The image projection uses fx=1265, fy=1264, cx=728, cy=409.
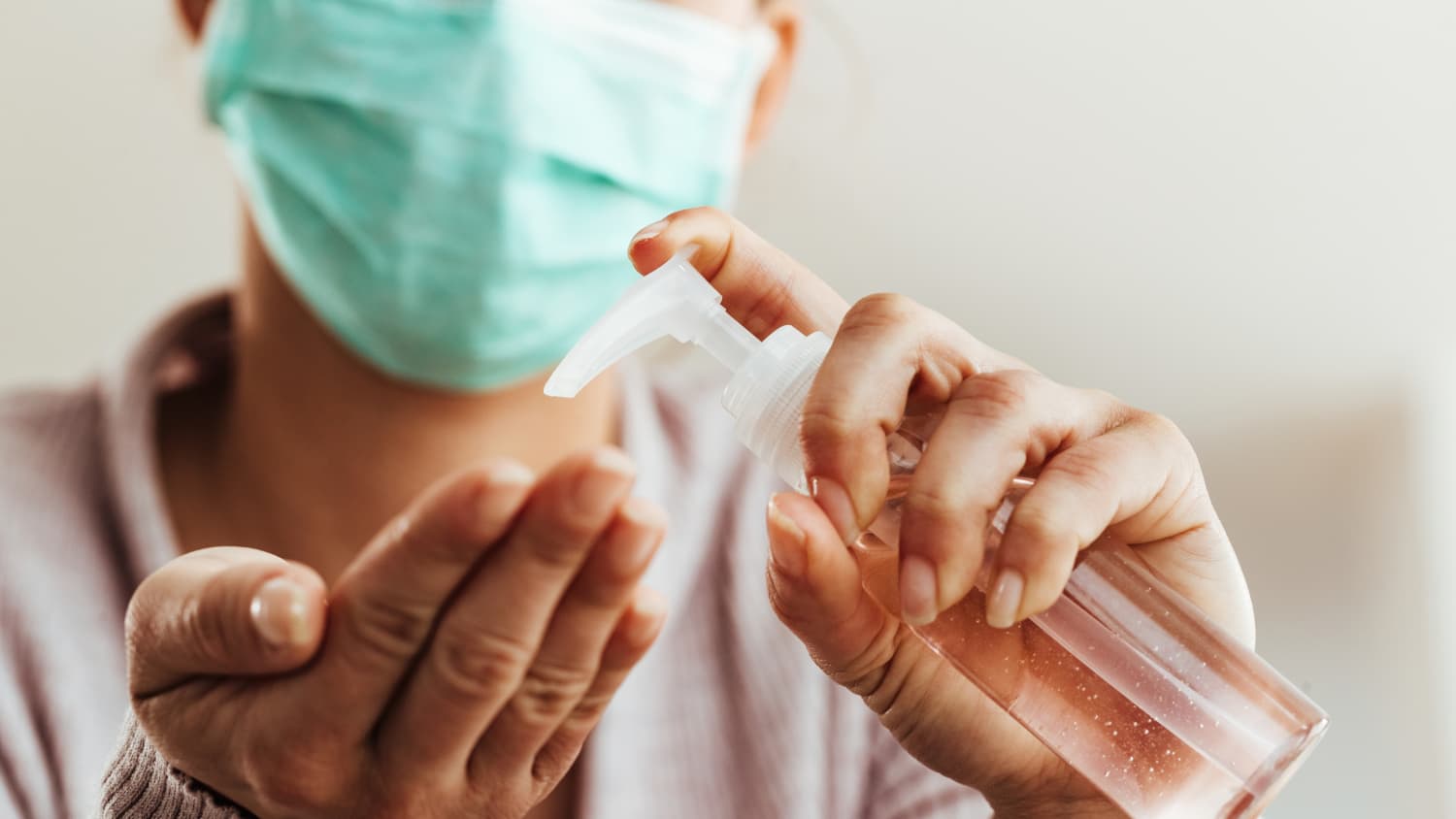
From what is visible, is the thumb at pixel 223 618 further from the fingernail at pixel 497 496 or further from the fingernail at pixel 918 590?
the fingernail at pixel 918 590

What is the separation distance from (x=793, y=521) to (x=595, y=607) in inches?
3.1

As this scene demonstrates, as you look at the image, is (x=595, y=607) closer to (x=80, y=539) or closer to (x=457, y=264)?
(x=457, y=264)

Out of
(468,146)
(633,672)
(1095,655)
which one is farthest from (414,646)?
(633,672)

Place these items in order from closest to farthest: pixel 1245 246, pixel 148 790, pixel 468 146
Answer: pixel 148 790 < pixel 468 146 < pixel 1245 246

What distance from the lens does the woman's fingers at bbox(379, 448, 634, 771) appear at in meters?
0.42

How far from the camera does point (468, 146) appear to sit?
0.90 metres

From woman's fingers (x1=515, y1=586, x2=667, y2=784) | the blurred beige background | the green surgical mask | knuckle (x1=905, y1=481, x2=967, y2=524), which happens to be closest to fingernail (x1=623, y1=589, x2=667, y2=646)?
woman's fingers (x1=515, y1=586, x2=667, y2=784)

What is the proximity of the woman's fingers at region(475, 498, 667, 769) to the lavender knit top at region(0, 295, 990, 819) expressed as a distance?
545 millimetres

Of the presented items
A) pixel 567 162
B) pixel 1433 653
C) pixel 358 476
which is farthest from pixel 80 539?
pixel 1433 653

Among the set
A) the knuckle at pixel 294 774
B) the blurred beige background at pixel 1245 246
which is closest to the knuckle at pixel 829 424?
the knuckle at pixel 294 774

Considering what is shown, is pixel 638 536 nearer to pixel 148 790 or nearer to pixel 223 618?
pixel 223 618

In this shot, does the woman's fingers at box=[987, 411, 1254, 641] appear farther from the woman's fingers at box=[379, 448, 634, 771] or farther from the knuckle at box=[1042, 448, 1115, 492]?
the woman's fingers at box=[379, 448, 634, 771]

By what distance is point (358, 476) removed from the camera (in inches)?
43.8

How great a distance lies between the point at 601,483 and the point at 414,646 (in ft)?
0.33
